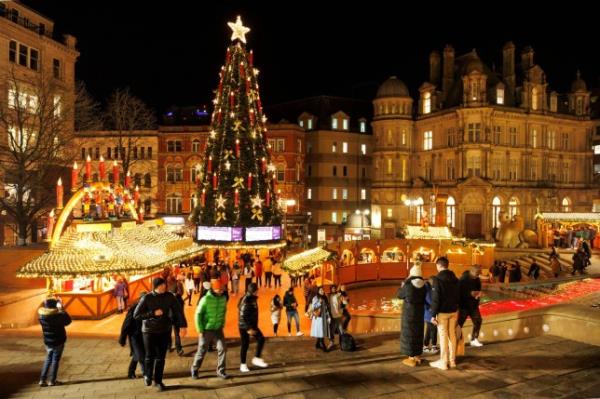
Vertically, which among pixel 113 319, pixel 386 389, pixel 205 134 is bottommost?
pixel 113 319

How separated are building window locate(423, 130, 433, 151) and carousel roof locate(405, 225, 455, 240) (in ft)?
66.3

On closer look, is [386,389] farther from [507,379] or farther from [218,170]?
[218,170]

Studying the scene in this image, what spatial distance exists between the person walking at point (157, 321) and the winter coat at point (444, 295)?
4603 millimetres

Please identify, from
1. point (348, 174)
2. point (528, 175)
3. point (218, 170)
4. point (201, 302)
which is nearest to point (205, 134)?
point (348, 174)

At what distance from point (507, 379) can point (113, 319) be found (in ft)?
46.3

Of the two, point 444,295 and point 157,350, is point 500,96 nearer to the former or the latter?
point 444,295

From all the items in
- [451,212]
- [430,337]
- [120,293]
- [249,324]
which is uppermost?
[451,212]

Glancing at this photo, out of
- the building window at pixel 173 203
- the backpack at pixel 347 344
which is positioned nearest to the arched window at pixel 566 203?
the building window at pixel 173 203

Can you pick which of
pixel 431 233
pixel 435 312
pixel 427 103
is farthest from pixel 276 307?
pixel 427 103

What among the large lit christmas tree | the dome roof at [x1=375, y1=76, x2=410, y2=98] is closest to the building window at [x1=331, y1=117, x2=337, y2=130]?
the dome roof at [x1=375, y1=76, x2=410, y2=98]

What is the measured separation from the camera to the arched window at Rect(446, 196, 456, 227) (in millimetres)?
47812

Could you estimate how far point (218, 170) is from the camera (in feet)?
92.1

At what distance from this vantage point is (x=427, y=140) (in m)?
52.8

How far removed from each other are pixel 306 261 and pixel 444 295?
13.2 metres
